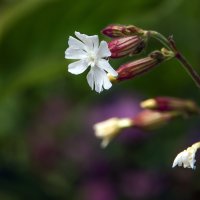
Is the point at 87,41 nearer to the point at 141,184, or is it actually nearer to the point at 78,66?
the point at 78,66

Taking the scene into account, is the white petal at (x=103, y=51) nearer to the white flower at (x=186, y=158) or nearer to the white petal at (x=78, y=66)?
the white petal at (x=78, y=66)

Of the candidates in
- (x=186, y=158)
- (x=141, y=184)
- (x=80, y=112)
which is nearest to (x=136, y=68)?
(x=186, y=158)

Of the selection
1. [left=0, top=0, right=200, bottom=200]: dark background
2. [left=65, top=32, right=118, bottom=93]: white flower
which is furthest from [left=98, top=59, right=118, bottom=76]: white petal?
[left=0, top=0, right=200, bottom=200]: dark background

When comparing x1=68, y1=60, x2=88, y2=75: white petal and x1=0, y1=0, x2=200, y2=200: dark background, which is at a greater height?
x1=0, y1=0, x2=200, y2=200: dark background

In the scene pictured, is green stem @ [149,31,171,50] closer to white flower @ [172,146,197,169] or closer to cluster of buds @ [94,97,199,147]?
white flower @ [172,146,197,169]

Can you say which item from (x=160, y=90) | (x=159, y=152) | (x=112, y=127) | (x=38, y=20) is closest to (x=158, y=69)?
(x=160, y=90)
